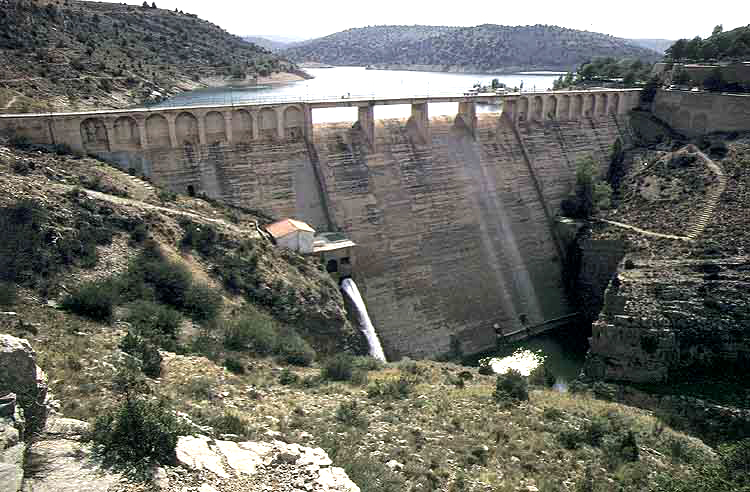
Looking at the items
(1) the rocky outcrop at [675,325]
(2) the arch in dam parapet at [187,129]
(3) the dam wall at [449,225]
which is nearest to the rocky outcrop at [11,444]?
(3) the dam wall at [449,225]

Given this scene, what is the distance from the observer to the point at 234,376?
682 inches

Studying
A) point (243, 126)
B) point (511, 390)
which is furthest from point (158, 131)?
point (511, 390)

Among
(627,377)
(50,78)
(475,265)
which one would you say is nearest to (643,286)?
(627,377)

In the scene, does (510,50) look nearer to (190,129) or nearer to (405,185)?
(405,185)

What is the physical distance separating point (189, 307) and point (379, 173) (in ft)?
58.1

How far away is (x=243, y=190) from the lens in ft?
104

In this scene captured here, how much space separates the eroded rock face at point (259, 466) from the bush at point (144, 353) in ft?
14.8

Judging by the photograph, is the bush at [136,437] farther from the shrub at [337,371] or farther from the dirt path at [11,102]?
the dirt path at [11,102]

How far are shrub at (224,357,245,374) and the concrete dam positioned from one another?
572 inches

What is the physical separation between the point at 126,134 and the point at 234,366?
1749 centimetres

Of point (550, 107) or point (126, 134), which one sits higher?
point (550, 107)

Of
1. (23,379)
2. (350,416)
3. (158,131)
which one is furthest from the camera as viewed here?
(158,131)

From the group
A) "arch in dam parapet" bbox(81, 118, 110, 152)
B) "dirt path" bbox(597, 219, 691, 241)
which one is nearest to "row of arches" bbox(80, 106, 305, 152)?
"arch in dam parapet" bbox(81, 118, 110, 152)

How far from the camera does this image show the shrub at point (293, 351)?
2073 centimetres
